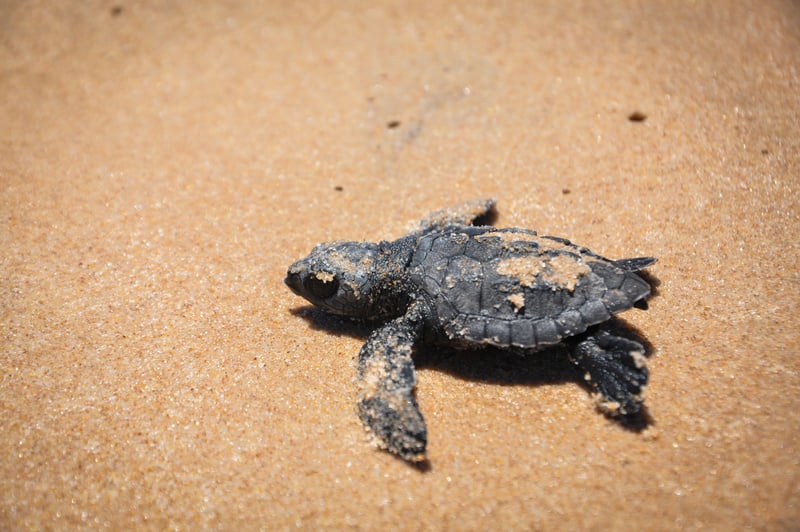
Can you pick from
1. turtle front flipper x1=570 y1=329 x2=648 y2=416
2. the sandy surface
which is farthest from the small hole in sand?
turtle front flipper x1=570 y1=329 x2=648 y2=416

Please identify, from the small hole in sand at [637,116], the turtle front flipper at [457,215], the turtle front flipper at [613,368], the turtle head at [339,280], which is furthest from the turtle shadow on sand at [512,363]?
the small hole in sand at [637,116]

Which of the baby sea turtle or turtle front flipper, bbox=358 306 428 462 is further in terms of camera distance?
the baby sea turtle

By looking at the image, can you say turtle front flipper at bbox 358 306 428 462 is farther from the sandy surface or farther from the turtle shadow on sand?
the turtle shadow on sand

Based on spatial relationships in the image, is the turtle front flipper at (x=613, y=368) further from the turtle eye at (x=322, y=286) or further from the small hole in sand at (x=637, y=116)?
the small hole in sand at (x=637, y=116)

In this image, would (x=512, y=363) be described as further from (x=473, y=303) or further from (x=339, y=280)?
(x=339, y=280)

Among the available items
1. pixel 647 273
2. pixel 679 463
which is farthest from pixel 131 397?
pixel 647 273

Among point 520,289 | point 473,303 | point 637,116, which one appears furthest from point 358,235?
point 637,116

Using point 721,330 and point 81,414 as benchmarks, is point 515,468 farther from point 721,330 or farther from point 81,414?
point 81,414
